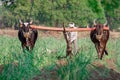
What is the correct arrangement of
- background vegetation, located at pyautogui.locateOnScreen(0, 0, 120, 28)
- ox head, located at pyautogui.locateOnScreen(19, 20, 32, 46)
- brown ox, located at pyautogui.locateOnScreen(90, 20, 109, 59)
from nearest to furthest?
brown ox, located at pyautogui.locateOnScreen(90, 20, 109, 59) < ox head, located at pyautogui.locateOnScreen(19, 20, 32, 46) < background vegetation, located at pyautogui.locateOnScreen(0, 0, 120, 28)

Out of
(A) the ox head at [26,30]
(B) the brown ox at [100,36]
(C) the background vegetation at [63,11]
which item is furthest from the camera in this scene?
(C) the background vegetation at [63,11]

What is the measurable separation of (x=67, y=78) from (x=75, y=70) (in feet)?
0.74

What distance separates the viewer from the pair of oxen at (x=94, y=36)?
9375mm

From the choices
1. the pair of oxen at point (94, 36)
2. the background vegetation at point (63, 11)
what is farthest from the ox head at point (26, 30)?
the background vegetation at point (63, 11)

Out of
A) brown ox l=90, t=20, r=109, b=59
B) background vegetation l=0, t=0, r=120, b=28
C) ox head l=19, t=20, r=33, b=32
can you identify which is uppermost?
ox head l=19, t=20, r=33, b=32

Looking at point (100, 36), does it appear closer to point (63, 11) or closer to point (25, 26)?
point (25, 26)

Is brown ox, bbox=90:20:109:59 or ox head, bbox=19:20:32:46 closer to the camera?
brown ox, bbox=90:20:109:59

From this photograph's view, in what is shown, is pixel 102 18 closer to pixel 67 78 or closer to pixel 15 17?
pixel 15 17

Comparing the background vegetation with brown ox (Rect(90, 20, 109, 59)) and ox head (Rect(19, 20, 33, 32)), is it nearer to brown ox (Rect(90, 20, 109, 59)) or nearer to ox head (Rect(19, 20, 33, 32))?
ox head (Rect(19, 20, 33, 32))

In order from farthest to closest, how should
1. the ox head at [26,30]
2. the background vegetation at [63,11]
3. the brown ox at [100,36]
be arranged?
1. the background vegetation at [63,11]
2. the ox head at [26,30]
3. the brown ox at [100,36]

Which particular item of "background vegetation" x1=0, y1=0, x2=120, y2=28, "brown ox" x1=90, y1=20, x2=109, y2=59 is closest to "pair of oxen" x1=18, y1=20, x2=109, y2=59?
"brown ox" x1=90, y1=20, x2=109, y2=59

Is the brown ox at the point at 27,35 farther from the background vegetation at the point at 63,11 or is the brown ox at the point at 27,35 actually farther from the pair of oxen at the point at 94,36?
the background vegetation at the point at 63,11

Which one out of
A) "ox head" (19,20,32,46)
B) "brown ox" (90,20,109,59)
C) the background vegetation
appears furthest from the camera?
the background vegetation

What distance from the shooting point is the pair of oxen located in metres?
9.38
